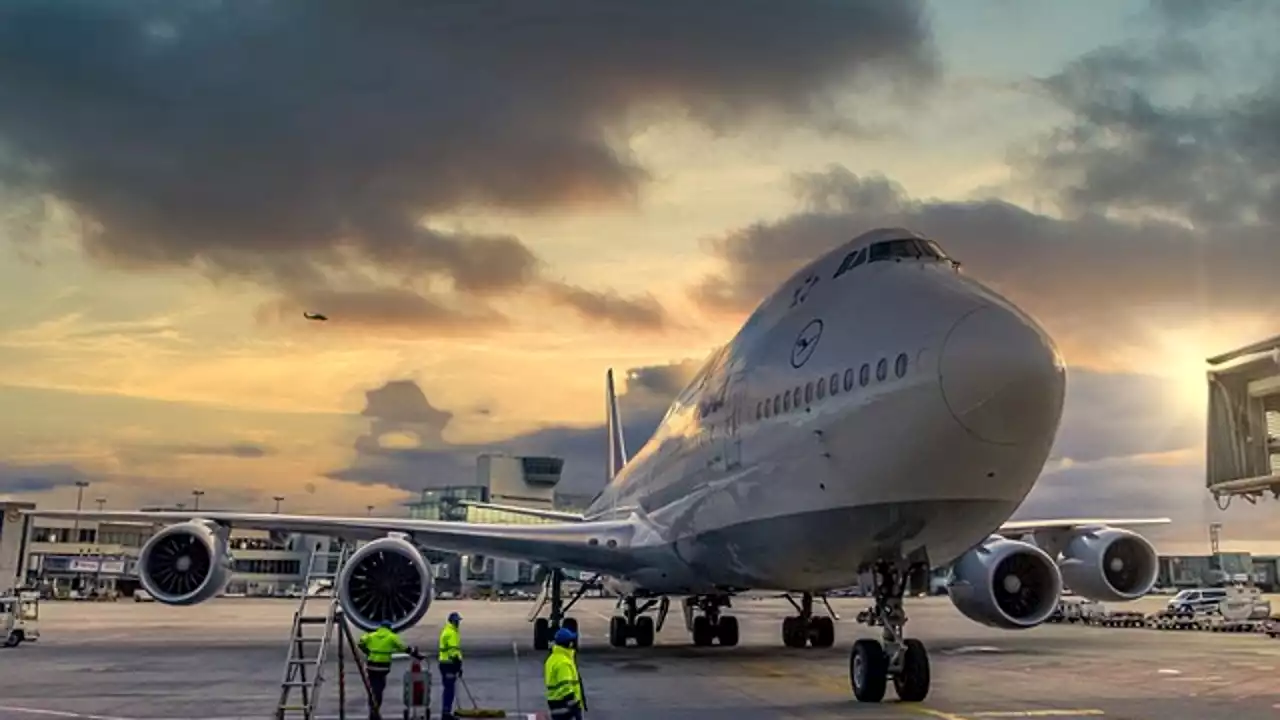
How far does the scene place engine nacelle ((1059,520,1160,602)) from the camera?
63.9 feet

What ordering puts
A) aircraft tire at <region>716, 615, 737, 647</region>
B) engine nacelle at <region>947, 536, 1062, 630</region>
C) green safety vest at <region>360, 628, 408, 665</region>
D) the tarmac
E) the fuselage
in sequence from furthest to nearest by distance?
aircraft tire at <region>716, 615, 737, 647</region>, engine nacelle at <region>947, 536, 1062, 630</region>, the tarmac, green safety vest at <region>360, 628, 408, 665</region>, the fuselage

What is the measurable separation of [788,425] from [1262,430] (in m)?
16.7

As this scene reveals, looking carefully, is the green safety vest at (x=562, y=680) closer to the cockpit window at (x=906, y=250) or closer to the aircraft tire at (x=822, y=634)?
the cockpit window at (x=906, y=250)

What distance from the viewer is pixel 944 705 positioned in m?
12.7

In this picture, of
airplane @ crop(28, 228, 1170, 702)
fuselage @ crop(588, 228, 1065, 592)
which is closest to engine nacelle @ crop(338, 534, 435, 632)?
airplane @ crop(28, 228, 1170, 702)

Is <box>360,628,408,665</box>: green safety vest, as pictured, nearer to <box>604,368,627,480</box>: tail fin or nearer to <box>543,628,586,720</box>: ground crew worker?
<box>543,628,586,720</box>: ground crew worker

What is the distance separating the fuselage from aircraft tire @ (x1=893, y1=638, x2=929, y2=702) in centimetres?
124

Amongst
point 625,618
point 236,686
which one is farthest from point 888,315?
point 625,618

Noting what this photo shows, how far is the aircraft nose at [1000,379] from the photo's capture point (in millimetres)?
10773

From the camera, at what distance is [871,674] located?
12383 millimetres


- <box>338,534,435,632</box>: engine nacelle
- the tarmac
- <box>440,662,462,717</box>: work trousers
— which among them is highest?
<box>338,534,435,632</box>: engine nacelle

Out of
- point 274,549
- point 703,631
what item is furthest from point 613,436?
point 274,549

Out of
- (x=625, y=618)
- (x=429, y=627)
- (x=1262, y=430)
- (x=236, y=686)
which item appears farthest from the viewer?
(x=429, y=627)

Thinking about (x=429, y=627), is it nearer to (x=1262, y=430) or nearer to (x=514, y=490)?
(x=1262, y=430)
